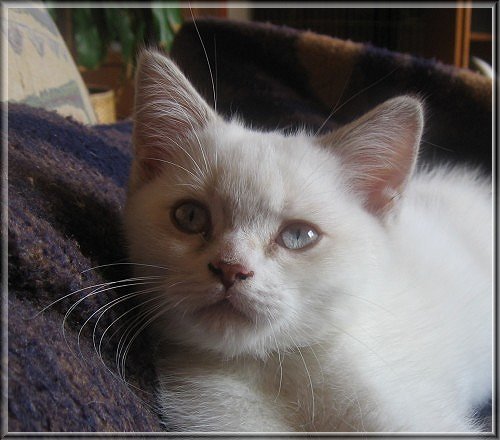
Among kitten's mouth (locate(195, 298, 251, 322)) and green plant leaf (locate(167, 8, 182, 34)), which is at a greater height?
green plant leaf (locate(167, 8, 182, 34))

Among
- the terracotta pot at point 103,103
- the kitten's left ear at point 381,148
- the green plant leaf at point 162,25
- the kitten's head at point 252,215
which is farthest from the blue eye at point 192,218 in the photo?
the green plant leaf at point 162,25

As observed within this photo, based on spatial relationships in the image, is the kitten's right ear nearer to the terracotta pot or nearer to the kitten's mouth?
the kitten's mouth

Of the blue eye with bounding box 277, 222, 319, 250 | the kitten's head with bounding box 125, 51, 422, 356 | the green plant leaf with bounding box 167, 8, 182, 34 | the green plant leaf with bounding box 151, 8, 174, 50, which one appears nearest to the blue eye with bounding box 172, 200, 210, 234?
the kitten's head with bounding box 125, 51, 422, 356

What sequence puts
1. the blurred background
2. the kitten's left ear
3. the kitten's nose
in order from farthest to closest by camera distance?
1. the blurred background
2. the kitten's left ear
3. the kitten's nose

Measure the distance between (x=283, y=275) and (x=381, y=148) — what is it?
0.30 metres

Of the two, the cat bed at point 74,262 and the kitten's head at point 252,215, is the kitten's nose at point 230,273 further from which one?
the cat bed at point 74,262

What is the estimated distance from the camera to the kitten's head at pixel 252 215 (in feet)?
2.22

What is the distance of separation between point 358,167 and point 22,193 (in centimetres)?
51

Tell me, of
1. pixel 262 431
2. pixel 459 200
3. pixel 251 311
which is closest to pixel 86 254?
pixel 251 311

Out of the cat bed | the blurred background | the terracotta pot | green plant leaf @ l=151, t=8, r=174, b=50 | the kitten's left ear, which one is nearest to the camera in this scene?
the cat bed

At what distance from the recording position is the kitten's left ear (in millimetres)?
817

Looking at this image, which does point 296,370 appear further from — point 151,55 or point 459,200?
point 459,200

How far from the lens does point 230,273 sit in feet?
2.11

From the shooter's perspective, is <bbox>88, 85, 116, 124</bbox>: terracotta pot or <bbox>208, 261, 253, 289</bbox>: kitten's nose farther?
<bbox>88, 85, 116, 124</bbox>: terracotta pot
